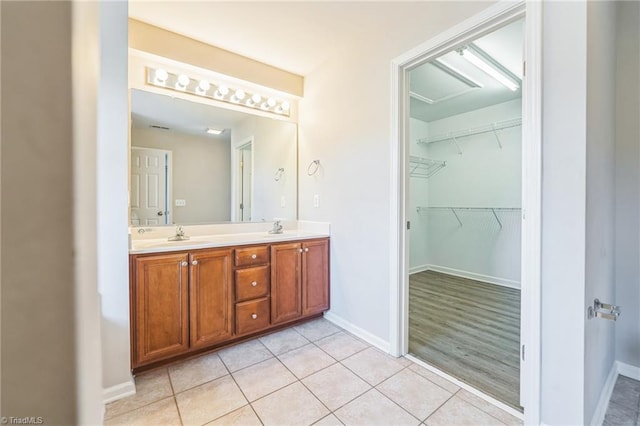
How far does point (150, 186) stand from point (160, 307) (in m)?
0.98

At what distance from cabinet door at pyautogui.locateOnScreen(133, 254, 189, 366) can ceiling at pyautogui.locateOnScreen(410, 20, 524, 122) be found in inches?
95.6

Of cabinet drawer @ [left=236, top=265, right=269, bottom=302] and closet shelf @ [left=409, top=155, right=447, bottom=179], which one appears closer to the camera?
cabinet drawer @ [left=236, top=265, right=269, bottom=302]

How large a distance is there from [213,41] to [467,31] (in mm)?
1894

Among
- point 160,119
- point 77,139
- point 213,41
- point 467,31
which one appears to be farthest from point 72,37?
point 213,41

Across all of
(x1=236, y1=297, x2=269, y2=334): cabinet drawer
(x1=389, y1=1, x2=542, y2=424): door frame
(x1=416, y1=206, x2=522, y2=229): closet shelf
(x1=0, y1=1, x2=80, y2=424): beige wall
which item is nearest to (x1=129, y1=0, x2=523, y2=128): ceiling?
(x1=389, y1=1, x2=542, y2=424): door frame

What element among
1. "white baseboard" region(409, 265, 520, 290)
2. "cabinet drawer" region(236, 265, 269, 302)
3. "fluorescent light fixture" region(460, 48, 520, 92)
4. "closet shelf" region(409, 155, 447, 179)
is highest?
"fluorescent light fixture" region(460, 48, 520, 92)

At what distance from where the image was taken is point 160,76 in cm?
215

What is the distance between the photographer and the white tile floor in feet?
4.50

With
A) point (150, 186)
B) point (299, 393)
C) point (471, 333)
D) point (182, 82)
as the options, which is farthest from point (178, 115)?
point (471, 333)

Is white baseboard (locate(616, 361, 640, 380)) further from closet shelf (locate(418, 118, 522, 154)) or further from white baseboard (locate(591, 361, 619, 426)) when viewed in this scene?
closet shelf (locate(418, 118, 522, 154))

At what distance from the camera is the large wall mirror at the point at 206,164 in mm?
2145

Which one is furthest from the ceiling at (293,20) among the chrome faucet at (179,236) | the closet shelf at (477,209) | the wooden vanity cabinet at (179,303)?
the closet shelf at (477,209)

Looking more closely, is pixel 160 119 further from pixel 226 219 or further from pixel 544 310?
pixel 544 310

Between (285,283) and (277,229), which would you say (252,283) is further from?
(277,229)
